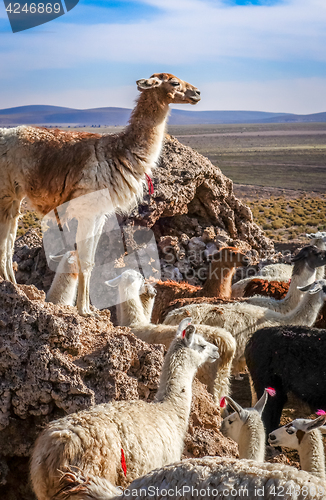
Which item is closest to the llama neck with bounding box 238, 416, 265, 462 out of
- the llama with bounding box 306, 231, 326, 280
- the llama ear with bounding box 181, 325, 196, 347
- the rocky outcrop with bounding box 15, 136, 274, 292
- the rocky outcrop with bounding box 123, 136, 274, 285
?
the llama ear with bounding box 181, 325, 196, 347

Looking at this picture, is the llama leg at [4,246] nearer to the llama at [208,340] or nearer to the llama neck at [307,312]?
the llama at [208,340]

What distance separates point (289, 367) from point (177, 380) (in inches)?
82.7

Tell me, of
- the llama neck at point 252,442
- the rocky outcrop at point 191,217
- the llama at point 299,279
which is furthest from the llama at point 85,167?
the rocky outcrop at point 191,217

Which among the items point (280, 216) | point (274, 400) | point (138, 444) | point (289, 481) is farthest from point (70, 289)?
point (280, 216)

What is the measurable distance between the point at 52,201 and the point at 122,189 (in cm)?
82

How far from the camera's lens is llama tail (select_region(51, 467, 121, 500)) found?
8.43 ft

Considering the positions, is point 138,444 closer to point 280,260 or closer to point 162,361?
point 162,361

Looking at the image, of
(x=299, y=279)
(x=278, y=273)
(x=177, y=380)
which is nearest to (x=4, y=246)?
(x=177, y=380)

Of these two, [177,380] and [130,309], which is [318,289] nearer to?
[130,309]

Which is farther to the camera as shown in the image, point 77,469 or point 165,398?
point 165,398

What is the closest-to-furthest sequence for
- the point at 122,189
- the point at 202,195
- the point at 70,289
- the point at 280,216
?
the point at 122,189 → the point at 70,289 → the point at 202,195 → the point at 280,216

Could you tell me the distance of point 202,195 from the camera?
36.3ft

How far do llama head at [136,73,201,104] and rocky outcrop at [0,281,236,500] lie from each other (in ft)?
9.23

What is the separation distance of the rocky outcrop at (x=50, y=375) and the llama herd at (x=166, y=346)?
33cm
